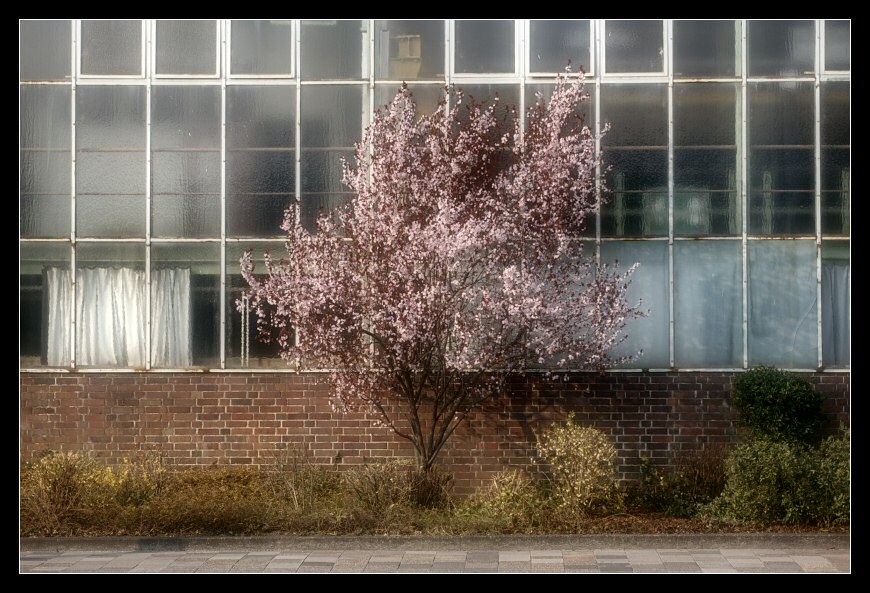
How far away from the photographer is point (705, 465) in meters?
13.3

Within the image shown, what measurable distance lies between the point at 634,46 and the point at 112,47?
643 centimetres

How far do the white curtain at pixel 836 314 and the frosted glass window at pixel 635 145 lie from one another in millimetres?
2270

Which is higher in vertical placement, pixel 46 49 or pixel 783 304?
pixel 46 49

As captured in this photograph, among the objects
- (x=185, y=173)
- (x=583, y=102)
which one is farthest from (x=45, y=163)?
(x=583, y=102)

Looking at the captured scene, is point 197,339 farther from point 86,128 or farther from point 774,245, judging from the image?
point 774,245

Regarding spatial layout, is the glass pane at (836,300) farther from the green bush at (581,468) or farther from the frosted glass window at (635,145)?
the green bush at (581,468)

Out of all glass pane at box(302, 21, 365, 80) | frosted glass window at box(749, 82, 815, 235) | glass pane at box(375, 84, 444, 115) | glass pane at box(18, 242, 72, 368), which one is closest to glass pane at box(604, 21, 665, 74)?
frosted glass window at box(749, 82, 815, 235)

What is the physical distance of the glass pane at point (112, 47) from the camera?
46.6ft

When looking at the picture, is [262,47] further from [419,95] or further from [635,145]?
[635,145]

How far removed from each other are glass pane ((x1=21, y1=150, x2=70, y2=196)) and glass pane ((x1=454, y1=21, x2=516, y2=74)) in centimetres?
502

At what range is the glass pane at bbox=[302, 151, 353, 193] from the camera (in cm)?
1401

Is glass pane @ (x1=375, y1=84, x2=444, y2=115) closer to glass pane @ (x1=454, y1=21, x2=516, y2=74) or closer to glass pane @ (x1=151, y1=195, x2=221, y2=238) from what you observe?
glass pane @ (x1=454, y1=21, x2=516, y2=74)

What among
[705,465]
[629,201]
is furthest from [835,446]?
[629,201]

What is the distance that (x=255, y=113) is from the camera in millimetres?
14156
